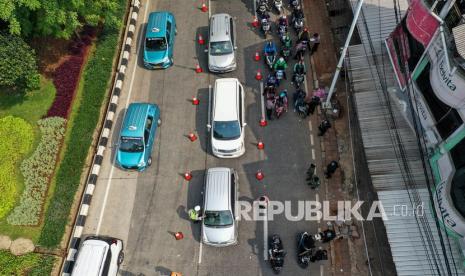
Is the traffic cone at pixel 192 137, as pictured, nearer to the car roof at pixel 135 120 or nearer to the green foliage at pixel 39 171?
the car roof at pixel 135 120

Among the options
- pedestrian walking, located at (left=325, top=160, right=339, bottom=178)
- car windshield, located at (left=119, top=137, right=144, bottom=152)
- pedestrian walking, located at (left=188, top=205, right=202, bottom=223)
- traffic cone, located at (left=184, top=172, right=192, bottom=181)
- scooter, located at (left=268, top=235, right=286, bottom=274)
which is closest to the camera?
scooter, located at (left=268, top=235, right=286, bottom=274)

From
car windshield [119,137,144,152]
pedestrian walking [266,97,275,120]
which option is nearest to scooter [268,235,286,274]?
pedestrian walking [266,97,275,120]

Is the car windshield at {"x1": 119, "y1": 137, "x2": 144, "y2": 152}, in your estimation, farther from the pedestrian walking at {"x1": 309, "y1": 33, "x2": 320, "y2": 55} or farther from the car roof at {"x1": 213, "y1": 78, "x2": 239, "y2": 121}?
the pedestrian walking at {"x1": 309, "y1": 33, "x2": 320, "y2": 55}

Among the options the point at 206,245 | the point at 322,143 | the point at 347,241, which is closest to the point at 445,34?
the point at 322,143

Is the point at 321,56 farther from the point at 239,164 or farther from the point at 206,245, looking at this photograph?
the point at 206,245

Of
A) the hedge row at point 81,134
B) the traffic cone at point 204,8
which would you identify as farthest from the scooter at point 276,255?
the traffic cone at point 204,8
